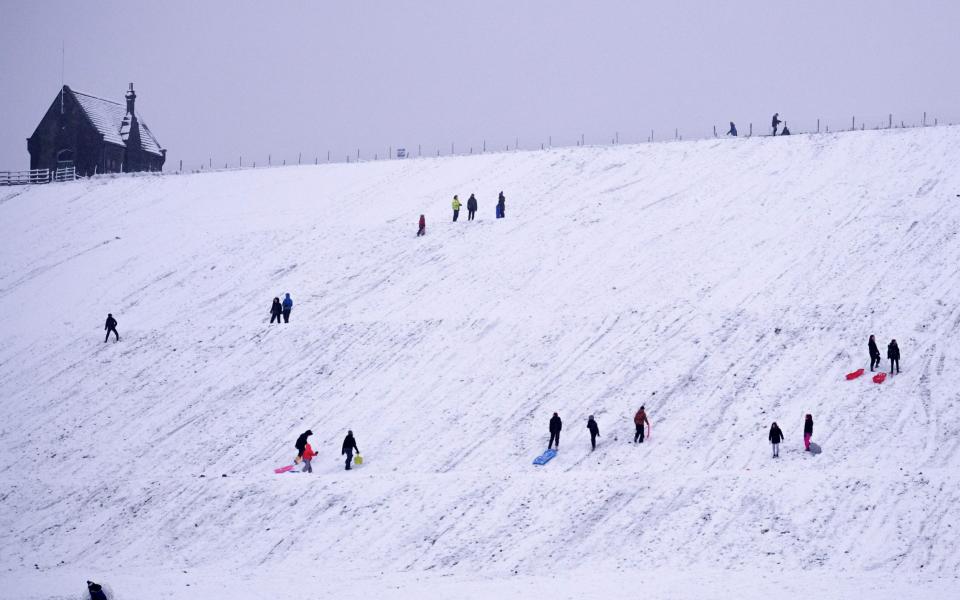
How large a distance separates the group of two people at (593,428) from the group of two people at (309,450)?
6244mm

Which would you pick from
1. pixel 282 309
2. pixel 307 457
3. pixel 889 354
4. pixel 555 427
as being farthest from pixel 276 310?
pixel 889 354

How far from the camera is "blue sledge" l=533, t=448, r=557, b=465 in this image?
2977 centimetres

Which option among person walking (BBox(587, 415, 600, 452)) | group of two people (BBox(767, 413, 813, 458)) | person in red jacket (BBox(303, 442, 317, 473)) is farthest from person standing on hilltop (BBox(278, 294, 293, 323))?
group of two people (BBox(767, 413, 813, 458))

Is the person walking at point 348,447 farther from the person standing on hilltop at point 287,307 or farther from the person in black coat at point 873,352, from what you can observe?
the person in black coat at point 873,352

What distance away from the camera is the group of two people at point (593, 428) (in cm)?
2992

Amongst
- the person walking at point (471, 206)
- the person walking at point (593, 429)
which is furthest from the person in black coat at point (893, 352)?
the person walking at point (471, 206)

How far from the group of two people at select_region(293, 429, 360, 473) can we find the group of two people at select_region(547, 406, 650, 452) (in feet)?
20.5

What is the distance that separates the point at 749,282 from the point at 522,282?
9.72 metres

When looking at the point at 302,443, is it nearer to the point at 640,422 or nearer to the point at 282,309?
the point at 640,422

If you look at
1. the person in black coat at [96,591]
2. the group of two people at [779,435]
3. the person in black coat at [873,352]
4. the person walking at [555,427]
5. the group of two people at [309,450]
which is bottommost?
the person in black coat at [96,591]

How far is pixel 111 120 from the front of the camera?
8744 cm

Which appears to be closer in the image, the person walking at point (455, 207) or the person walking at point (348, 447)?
the person walking at point (348, 447)

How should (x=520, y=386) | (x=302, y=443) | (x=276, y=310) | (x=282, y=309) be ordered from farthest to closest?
(x=282, y=309), (x=276, y=310), (x=520, y=386), (x=302, y=443)

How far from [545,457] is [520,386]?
5.17 metres
